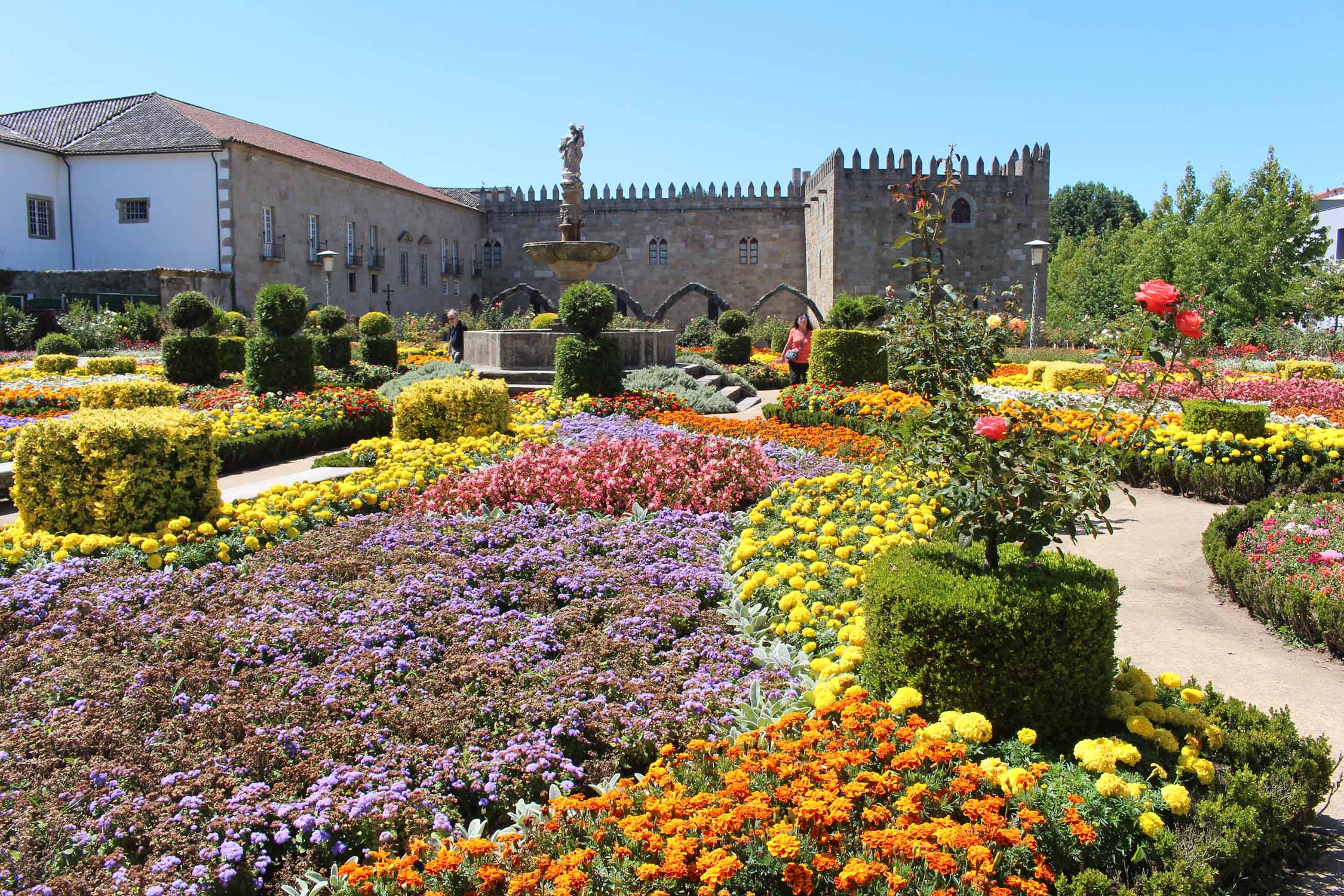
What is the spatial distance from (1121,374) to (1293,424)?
22.5 ft

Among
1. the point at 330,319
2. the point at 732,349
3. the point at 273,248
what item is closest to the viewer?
the point at 330,319

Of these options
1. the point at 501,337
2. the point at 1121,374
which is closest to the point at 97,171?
the point at 501,337

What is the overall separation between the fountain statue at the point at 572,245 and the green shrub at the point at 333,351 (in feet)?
11.7

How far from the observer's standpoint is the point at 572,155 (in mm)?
19625

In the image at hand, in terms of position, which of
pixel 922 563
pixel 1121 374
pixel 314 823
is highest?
pixel 1121 374

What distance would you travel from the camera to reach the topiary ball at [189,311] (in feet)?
45.4

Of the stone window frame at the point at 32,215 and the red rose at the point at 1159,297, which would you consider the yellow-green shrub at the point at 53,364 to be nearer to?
the stone window frame at the point at 32,215

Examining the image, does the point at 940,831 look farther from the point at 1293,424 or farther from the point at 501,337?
the point at 501,337

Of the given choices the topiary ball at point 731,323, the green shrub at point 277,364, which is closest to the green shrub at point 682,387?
the green shrub at point 277,364

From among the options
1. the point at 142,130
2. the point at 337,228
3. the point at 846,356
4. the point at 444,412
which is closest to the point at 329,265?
the point at 337,228

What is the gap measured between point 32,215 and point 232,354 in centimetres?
1465

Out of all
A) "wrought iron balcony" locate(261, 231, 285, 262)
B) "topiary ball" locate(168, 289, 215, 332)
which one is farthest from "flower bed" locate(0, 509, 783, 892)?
"wrought iron balcony" locate(261, 231, 285, 262)

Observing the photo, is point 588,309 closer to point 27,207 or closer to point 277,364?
point 277,364

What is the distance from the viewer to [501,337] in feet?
47.0
